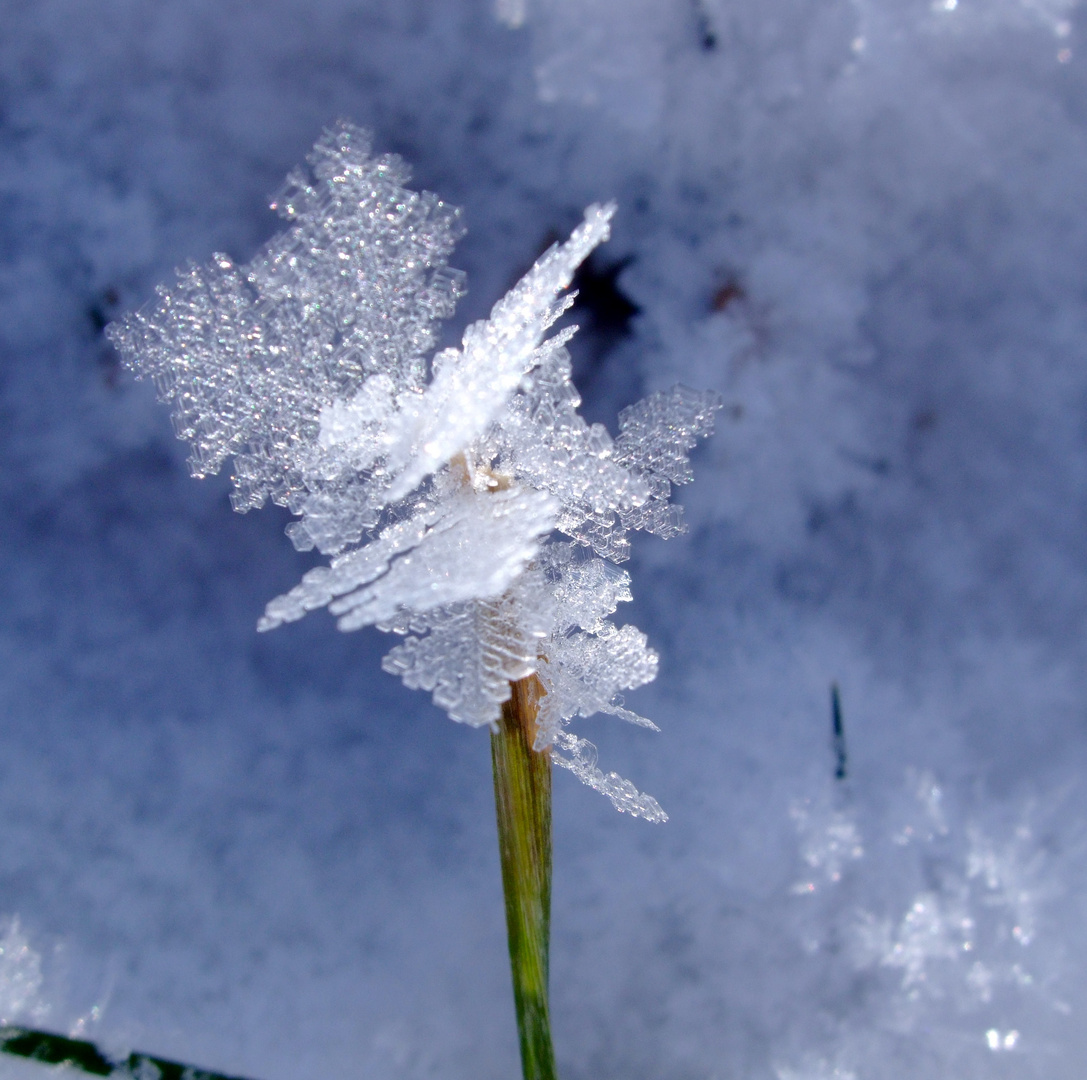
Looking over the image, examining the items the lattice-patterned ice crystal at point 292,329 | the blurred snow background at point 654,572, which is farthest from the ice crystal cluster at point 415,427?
the blurred snow background at point 654,572

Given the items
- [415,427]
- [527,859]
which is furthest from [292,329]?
[527,859]

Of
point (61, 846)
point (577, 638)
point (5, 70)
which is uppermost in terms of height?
point (5, 70)

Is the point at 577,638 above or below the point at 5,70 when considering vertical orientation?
below

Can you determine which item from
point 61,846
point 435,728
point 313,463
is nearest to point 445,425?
point 313,463

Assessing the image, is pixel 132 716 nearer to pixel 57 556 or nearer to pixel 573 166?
pixel 57 556

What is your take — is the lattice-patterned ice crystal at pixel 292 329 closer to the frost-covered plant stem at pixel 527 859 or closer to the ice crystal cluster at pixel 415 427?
the ice crystal cluster at pixel 415 427

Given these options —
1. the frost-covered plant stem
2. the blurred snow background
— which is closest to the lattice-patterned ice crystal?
the frost-covered plant stem

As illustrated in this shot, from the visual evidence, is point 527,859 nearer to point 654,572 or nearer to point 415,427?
point 415,427

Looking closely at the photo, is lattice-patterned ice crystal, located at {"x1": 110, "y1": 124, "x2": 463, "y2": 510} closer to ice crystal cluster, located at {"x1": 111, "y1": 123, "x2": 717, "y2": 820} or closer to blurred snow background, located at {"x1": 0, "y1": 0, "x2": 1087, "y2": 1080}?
ice crystal cluster, located at {"x1": 111, "y1": 123, "x2": 717, "y2": 820}
